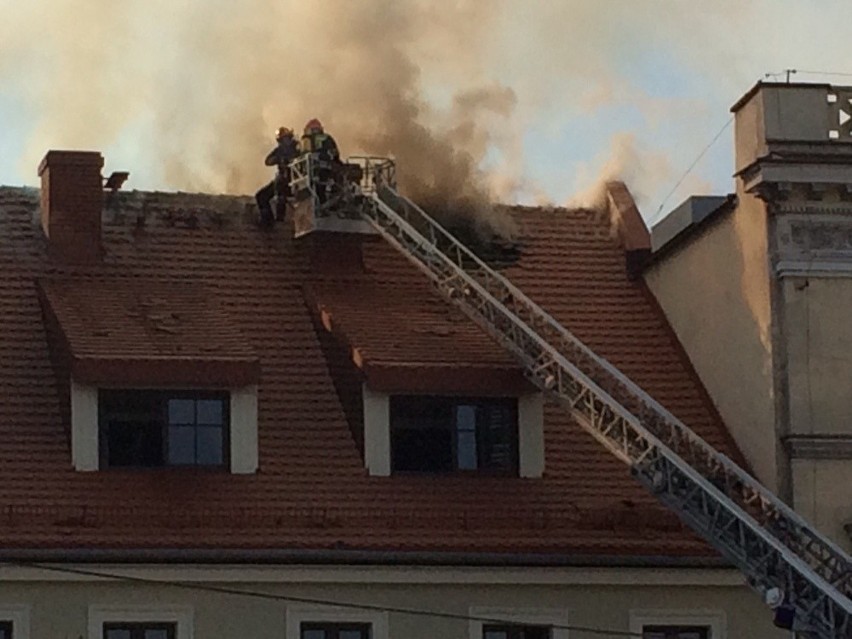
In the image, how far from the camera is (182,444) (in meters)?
33.7

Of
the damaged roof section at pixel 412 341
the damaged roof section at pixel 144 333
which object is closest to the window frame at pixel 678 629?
the damaged roof section at pixel 412 341

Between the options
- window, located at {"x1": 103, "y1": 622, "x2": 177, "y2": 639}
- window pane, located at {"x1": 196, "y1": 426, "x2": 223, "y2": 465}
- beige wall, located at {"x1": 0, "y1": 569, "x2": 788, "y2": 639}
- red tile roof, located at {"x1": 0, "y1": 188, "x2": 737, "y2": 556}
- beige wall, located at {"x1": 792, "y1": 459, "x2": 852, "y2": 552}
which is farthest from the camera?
beige wall, located at {"x1": 792, "y1": 459, "x2": 852, "y2": 552}

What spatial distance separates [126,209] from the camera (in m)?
38.4

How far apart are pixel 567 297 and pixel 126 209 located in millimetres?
6816

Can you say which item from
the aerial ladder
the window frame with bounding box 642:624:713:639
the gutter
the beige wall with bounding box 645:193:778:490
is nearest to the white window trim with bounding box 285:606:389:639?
the gutter

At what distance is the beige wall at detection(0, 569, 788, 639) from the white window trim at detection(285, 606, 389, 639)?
76mm

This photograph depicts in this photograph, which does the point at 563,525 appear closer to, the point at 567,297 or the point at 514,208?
the point at 567,297

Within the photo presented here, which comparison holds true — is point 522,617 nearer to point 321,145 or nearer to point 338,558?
point 338,558

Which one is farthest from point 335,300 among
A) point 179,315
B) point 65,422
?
point 65,422

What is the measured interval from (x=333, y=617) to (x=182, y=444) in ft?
10.6

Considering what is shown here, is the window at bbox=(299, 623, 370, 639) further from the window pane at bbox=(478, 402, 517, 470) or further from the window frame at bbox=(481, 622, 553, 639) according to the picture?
the window pane at bbox=(478, 402, 517, 470)

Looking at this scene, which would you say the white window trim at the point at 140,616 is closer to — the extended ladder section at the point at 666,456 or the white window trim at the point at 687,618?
the extended ladder section at the point at 666,456

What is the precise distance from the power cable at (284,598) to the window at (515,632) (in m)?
0.13

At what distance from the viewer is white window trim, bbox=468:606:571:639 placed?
32.9 m
